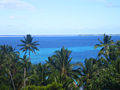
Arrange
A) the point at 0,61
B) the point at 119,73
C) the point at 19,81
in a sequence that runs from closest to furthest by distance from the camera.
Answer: the point at 119,73 < the point at 19,81 < the point at 0,61

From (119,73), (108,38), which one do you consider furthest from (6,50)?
(119,73)

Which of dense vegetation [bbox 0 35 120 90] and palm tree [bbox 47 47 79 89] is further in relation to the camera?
palm tree [bbox 47 47 79 89]

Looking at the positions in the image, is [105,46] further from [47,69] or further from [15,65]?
[15,65]

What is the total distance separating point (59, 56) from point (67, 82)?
25.4ft

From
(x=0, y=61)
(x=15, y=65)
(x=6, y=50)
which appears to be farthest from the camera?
(x=6, y=50)

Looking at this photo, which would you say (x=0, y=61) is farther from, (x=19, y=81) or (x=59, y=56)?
(x=59, y=56)

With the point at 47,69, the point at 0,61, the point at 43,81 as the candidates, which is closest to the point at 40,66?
the point at 47,69

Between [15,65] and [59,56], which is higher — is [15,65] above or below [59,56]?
below

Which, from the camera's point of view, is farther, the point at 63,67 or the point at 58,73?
the point at 63,67

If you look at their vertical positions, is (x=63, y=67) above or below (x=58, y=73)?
above

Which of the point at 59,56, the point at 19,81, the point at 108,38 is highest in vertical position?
the point at 108,38

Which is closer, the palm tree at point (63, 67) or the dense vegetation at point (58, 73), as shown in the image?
the dense vegetation at point (58, 73)

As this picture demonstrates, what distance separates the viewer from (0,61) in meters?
36.5

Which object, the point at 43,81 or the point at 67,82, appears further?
the point at 43,81
